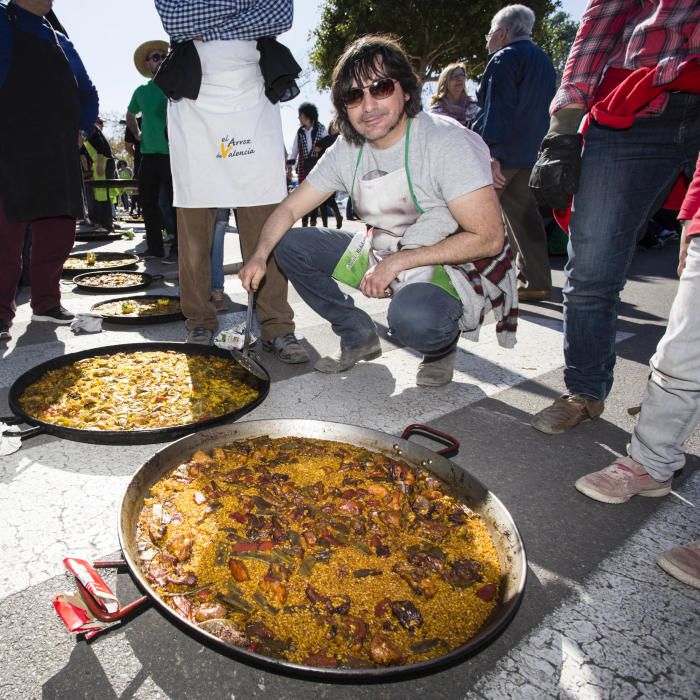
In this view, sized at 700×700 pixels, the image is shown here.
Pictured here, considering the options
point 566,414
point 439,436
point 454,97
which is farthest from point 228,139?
point 454,97

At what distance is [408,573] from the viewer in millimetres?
1463

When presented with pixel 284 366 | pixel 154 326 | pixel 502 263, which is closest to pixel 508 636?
pixel 502 263

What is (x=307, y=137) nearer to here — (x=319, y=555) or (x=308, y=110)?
(x=308, y=110)

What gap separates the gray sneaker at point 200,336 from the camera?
11.4 ft

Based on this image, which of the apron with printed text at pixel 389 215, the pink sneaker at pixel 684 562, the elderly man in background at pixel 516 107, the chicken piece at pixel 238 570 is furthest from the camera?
the elderly man in background at pixel 516 107

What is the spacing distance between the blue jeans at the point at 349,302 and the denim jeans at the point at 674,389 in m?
1.06

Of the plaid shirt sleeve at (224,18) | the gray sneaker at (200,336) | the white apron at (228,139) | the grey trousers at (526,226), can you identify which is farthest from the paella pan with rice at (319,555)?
the grey trousers at (526,226)

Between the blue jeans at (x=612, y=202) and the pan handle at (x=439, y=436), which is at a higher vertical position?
the blue jeans at (x=612, y=202)

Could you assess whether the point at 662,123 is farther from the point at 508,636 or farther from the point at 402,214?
the point at 508,636

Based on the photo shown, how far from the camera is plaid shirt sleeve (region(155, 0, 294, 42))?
2855 mm

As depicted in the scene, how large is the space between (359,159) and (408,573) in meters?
2.03

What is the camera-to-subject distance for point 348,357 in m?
3.23

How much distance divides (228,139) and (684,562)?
124 inches

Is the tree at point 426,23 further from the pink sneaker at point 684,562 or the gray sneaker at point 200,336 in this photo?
the pink sneaker at point 684,562
